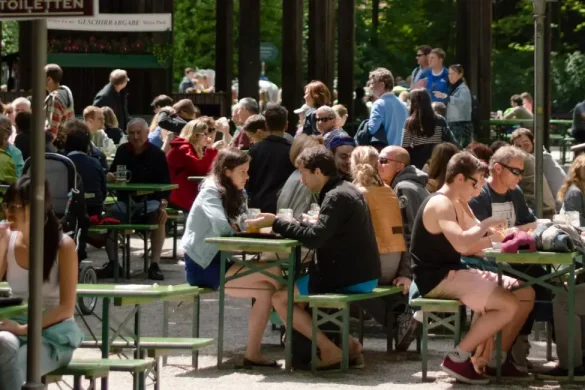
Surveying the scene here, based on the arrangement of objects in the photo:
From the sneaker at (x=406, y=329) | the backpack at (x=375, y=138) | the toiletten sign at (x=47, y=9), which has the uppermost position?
the toiletten sign at (x=47, y=9)

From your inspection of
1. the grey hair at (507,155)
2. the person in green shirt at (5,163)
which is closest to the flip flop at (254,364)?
the grey hair at (507,155)

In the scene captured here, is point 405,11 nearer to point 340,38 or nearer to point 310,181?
point 340,38

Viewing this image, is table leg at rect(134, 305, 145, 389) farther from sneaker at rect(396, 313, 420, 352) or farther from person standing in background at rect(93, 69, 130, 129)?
person standing in background at rect(93, 69, 130, 129)

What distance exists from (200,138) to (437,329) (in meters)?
4.96

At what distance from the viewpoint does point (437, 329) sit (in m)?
12.5

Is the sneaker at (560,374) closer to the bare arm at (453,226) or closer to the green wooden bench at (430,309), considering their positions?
the green wooden bench at (430,309)

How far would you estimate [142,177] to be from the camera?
1612cm

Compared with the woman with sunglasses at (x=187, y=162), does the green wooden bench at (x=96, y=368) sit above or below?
below

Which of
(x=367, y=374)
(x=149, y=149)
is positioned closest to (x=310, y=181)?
(x=367, y=374)

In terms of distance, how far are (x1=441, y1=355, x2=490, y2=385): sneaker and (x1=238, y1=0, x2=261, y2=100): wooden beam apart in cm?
1406

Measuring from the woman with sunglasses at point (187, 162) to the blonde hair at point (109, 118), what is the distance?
3418 millimetres

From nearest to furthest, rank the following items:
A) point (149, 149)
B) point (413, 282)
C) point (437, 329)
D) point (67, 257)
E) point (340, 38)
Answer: point (67, 257) → point (413, 282) → point (437, 329) → point (149, 149) → point (340, 38)

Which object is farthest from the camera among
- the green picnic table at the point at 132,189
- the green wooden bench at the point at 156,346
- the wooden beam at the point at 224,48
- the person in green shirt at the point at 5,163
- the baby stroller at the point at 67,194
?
the wooden beam at the point at 224,48

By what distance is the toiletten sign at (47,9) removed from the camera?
680cm
